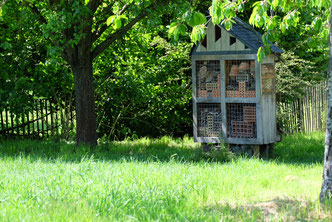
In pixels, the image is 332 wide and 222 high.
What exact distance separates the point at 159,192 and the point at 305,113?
9520 millimetres

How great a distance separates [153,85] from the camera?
43.3 feet

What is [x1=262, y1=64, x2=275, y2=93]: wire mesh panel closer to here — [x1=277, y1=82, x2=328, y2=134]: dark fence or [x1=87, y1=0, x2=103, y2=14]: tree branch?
[x1=87, y1=0, x2=103, y2=14]: tree branch

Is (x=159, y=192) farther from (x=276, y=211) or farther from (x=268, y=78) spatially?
(x=268, y=78)

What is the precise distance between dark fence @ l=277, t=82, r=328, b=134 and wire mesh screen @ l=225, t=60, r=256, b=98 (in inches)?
181

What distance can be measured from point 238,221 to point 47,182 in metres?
2.53

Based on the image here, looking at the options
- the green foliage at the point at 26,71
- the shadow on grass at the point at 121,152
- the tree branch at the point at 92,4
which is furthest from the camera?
the green foliage at the point at 26,71

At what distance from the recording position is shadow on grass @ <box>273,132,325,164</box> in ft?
31.5

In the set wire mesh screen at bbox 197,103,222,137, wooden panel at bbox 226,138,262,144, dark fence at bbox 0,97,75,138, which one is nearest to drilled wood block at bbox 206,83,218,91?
wire mesh screen at bbox 197,103,222,137

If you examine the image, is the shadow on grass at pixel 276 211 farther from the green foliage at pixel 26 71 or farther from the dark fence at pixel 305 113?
the dark fence at pixel 305 113

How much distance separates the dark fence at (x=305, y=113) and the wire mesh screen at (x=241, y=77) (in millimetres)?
4591

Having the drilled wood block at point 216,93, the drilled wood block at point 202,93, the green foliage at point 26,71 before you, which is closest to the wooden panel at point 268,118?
the drilled wood block at point 216,93

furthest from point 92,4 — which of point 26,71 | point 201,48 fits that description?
point 26,71

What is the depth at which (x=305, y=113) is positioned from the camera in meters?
14.2

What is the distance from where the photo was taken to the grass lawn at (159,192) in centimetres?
485
